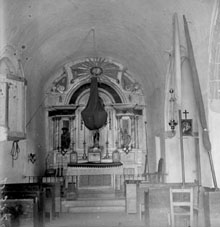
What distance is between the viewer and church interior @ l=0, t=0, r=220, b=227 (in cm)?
690

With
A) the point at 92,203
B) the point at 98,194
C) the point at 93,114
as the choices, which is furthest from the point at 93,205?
the point at 93,114

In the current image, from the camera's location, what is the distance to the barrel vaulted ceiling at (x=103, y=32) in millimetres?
7477

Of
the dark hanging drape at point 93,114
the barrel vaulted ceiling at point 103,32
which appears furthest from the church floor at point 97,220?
the barrel vaulted ceiling at point 103,32

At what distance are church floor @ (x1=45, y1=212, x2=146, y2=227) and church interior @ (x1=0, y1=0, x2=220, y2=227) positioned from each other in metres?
0.03

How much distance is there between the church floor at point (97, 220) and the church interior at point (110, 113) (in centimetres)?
3

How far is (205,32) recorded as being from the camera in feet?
23.7

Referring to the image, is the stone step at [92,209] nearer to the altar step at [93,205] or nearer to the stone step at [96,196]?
the altar step at [93,205]

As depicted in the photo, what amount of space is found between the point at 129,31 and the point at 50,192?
4.60 metres

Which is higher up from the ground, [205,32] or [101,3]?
[101,3]

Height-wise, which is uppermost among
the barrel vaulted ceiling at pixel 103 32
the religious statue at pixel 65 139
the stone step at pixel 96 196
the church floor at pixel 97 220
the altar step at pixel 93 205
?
the barrel vaulted ceiling at pixel 103 32

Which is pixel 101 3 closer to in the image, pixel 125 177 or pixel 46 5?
pixel 46 5

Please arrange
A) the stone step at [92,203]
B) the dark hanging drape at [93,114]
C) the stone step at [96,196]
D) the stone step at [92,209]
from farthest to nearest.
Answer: the stone step at [96,196] → the dark hanging drape at [93,114] → the stone step at [92,203] → the stone step at [92,209]

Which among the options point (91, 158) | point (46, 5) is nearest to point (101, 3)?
point (46, 5)

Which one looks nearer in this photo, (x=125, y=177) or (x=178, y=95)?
(x=178, y=95)
